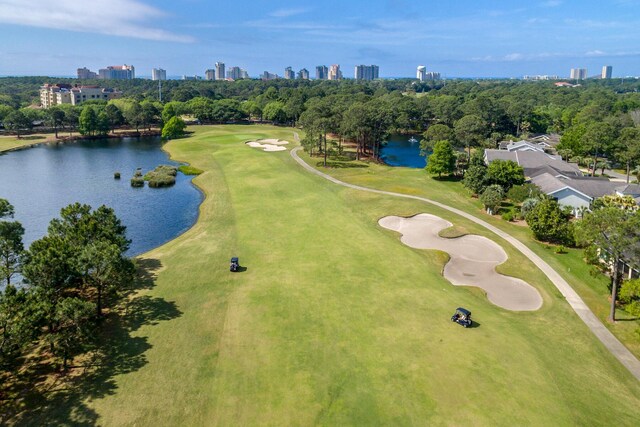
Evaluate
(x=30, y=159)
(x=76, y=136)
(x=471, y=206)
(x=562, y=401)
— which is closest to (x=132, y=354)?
(x=562, y=401)

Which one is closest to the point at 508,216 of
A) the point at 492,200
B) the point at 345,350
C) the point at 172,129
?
the point at 492,200

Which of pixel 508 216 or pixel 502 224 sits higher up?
pixel 508 216

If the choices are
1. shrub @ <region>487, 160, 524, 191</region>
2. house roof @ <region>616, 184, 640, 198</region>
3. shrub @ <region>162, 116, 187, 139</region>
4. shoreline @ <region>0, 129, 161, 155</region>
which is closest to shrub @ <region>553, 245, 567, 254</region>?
house roof @ <region>616, 184, 640, 198</region>

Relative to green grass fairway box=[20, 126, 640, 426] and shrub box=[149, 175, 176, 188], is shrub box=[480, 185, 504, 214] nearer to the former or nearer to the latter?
green grass fairway box=[20, 126, 640, 426]

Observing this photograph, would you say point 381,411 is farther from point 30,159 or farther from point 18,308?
point 30,159

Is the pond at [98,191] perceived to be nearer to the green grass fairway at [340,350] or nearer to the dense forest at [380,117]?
the green grass fairway at [340,350]

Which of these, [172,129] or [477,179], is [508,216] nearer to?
[477,179]
